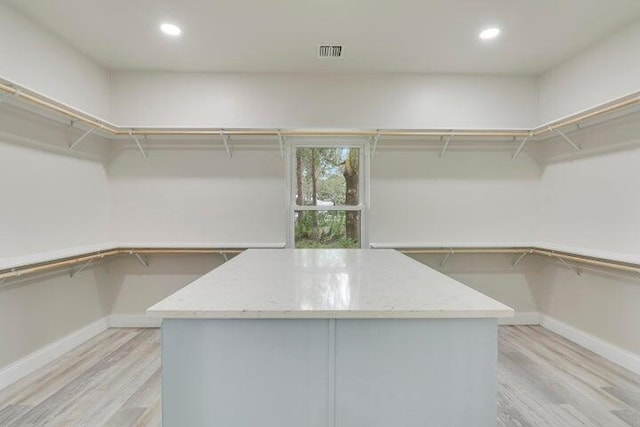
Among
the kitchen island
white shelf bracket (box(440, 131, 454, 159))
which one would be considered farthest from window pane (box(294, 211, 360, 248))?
the kitchen island

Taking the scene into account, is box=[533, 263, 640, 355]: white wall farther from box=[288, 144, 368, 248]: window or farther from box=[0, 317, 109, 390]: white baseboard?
box=[0, 317, 109, 390]: white baseboard

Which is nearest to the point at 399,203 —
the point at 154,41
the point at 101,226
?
the point at 154,41

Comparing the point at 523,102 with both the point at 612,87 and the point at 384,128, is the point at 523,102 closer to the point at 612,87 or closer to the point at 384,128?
the point at 612,87

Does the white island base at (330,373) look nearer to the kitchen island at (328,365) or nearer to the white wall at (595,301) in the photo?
the kitchen island at (328,365)

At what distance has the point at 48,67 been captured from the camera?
2580 mm

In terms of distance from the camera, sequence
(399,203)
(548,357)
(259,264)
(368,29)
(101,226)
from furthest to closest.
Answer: (399,203)
(101,226)
(548,357)
(368,29)
(259,264)

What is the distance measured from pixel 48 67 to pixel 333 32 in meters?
2.24

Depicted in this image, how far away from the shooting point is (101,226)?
321 cm

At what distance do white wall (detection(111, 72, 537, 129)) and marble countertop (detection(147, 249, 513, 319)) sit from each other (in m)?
1.88

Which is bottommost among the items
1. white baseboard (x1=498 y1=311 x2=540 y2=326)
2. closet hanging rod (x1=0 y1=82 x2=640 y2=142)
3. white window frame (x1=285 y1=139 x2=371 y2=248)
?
white baseboard (x1=498 y1=311 x2=540 y2=326)

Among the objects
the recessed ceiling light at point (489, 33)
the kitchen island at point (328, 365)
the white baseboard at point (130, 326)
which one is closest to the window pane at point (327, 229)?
the white baseboard at point (130, 326)

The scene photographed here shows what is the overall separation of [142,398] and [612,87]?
4088 millimetres

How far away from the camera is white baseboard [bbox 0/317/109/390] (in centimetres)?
223

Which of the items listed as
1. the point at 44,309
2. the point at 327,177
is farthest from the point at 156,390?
the point at 327,177
